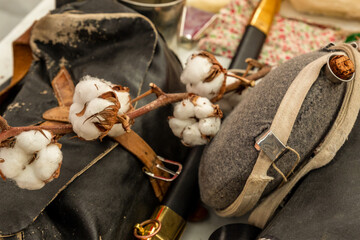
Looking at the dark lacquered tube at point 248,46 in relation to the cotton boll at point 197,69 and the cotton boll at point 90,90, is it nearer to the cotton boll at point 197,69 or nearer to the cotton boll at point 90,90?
the cotton boll at point 197,69

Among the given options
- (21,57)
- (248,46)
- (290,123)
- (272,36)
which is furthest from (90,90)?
(272,36)

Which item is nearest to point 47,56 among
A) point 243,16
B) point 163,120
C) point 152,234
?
point 163,120

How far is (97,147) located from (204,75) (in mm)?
173

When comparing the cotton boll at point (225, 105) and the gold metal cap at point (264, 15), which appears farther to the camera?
the gold metal cap at point (264, 15)

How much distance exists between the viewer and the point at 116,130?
421 millimetres

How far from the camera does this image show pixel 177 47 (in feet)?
3.01

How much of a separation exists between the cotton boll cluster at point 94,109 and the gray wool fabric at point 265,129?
6.1 inches

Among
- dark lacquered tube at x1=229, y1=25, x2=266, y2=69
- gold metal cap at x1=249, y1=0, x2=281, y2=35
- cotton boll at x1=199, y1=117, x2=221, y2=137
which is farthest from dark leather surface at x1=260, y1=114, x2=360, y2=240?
gold metal cap at x1=249, y1=0, x2=281, y2=35

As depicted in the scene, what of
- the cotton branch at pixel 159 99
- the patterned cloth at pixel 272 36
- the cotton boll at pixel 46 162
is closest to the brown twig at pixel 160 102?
the cotton branch at pixel 159 99

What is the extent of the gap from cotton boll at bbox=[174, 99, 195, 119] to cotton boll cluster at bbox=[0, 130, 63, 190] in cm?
17

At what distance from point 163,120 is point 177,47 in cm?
44

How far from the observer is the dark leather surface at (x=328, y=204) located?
349 mm

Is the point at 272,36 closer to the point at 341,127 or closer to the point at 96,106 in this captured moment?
the point at 341,127

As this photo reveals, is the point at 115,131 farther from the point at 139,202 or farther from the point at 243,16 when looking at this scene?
the point at 243,16
